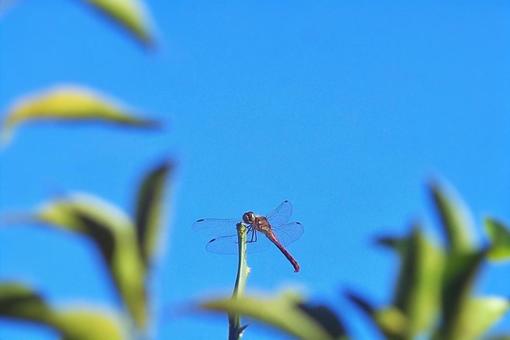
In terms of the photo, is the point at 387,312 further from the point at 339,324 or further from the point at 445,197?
the point at 445,197

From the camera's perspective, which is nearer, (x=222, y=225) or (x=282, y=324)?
(x=282, y=324)

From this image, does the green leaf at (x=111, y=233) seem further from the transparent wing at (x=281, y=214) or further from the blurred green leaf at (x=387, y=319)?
the transparent wing at (x=281, y=214)

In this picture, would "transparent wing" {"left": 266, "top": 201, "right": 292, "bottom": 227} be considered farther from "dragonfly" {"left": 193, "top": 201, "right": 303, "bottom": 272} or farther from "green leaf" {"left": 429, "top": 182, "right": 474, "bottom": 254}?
"green leaf" {"left": 429, "top": 182, "right": 474, "bottom": 254}

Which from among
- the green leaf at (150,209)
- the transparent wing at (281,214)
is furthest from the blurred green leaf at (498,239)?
the transparent wing at (281,214)

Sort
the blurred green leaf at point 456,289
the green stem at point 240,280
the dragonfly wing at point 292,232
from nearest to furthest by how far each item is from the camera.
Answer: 1. the blurred green leaf at point 456,289
2. the green stem at point 240,280
3. the dragonfly wing at point 292,232

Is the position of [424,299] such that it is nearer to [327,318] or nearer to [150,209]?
[327,318]

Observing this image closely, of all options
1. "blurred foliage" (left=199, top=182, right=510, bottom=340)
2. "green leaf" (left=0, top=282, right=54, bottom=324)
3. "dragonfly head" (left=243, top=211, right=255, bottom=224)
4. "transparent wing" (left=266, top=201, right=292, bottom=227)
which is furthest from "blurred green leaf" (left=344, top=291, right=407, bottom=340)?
"transparent wing" (left=266, top=201, right=292, bottom=227)

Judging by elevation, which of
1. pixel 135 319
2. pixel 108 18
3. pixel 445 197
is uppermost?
pixel 108 18

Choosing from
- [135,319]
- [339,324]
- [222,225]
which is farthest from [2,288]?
[222,225]
